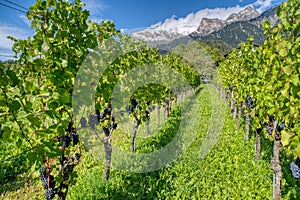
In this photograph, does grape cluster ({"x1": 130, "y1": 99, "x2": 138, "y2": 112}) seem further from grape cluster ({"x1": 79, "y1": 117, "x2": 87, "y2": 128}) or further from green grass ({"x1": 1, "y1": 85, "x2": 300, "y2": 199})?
grape cluster ({"x1": 79, "y1": 117, "x2": 87, "y2": 128})

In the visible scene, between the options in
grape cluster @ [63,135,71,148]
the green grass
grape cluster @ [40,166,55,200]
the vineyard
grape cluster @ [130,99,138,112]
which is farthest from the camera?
grape cluster @ [130,99,138,112]

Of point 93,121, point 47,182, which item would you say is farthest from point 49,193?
point 93,121

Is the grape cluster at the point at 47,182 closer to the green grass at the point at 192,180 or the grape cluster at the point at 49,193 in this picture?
the grape cluster at the point at 49,193

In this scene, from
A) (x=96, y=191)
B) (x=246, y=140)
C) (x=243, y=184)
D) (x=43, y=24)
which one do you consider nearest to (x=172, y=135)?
(x=246, y=140)

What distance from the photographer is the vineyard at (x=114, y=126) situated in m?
2.29

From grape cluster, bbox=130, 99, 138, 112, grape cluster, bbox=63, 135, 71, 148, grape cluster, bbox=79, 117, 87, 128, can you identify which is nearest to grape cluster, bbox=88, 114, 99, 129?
grape cluster, bbox=79, 117, 87, 128

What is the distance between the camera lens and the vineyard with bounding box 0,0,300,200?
7.52ft

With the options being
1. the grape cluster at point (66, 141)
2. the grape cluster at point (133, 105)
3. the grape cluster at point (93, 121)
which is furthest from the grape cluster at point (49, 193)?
the grape cluster at point (133, 105)

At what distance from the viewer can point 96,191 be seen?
491 cm

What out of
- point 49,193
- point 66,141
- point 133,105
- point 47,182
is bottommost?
point 49,193

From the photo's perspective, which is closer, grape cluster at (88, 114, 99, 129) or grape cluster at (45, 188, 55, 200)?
grape cluster at (45, 188, 55, 200)

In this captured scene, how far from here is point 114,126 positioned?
5.64 m

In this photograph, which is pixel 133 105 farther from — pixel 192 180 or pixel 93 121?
pixel 192 180

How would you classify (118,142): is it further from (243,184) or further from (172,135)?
(243,184)
